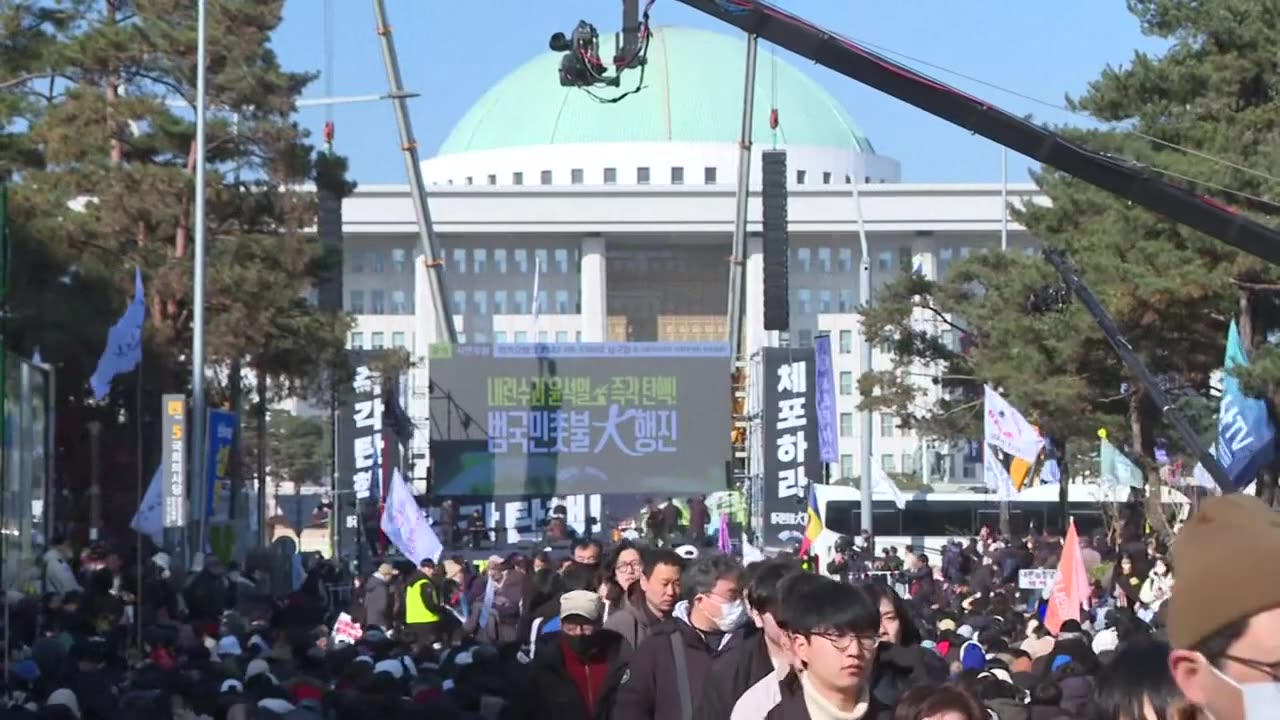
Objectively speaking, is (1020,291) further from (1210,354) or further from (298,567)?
(298,567)

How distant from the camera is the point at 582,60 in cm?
965

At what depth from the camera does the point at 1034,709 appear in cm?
825

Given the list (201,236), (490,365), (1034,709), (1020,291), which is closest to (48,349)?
(201,236)

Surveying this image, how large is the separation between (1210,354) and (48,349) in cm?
1674

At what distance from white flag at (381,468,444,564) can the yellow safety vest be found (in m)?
5.28

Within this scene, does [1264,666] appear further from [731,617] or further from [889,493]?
[889,493]

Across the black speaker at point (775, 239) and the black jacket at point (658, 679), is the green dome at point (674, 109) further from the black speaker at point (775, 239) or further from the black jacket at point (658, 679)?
the black jacket at point (658, 679)

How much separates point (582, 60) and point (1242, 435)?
542 inches

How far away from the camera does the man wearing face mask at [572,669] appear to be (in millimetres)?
7305

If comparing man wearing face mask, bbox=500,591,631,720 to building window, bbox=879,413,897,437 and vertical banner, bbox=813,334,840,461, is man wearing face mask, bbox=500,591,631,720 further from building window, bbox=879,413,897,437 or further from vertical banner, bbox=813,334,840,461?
building window, bbox=879,413,897,437

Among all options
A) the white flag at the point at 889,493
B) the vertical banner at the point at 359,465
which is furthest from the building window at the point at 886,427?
the vertical banner at the point at 359,465

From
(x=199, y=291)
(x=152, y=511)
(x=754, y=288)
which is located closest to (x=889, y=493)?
(x=199, y=291)

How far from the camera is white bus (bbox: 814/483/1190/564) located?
5241 centimetres

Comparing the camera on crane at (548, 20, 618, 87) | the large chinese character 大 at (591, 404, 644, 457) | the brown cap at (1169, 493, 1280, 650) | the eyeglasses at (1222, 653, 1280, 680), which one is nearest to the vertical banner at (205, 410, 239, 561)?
the large chinese character 大 at (591, 404, 644, 457)
